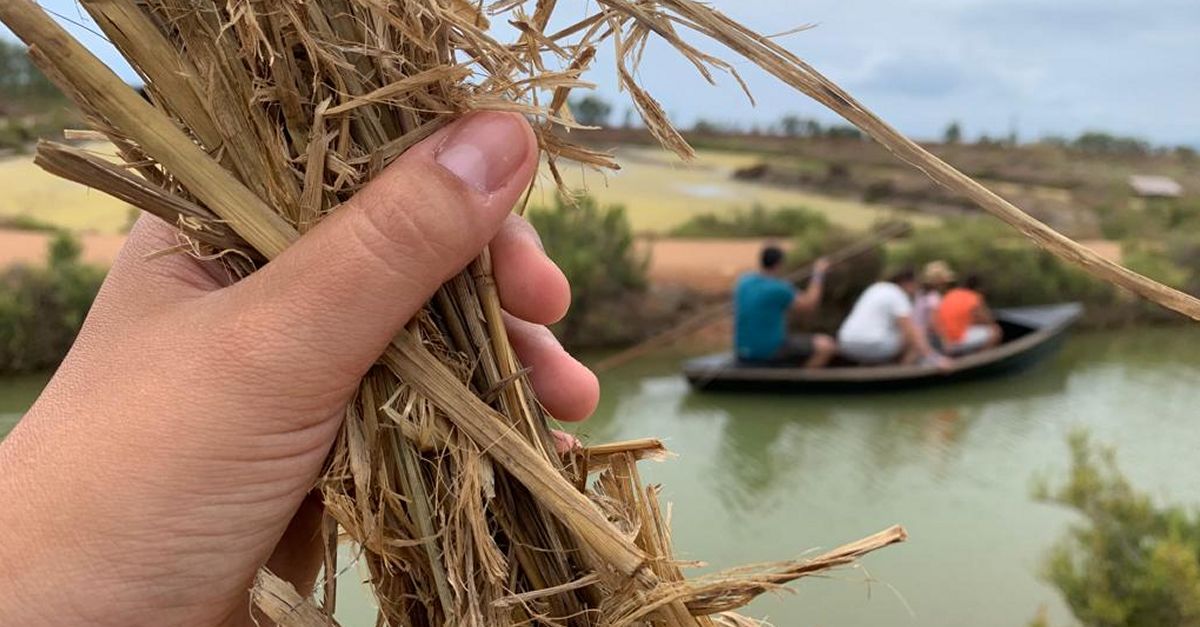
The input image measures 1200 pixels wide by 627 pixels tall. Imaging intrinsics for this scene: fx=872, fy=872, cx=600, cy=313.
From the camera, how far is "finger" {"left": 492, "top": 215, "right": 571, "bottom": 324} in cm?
68

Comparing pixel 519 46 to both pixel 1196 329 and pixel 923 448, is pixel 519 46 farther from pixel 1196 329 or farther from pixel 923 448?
pixel 1196 329

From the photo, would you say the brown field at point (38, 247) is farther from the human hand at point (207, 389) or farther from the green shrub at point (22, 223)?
the human hand at point (207, 389)

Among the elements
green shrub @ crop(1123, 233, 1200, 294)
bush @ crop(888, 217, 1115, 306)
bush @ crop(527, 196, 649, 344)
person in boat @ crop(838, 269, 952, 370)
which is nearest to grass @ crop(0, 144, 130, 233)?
bush @ crop(527, 196, 649, 344)

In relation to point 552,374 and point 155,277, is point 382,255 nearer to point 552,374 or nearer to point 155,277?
point 155,277

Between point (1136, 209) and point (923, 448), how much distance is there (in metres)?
Result: 6.18

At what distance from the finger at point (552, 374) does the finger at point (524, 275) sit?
38mm

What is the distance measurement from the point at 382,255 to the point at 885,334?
4942mm

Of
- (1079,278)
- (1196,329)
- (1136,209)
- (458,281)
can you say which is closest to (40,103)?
(458,281)

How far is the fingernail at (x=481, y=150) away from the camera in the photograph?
50 cm

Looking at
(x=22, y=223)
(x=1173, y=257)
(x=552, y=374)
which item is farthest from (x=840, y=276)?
(x=552, y=374)

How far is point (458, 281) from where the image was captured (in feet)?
1.82

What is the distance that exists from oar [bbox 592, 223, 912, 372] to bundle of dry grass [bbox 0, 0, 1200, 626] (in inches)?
171

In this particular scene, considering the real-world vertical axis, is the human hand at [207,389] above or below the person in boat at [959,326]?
above

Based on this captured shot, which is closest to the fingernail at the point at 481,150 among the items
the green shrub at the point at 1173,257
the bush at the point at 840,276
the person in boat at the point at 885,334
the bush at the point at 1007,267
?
the person in boat at the point at 885,334
